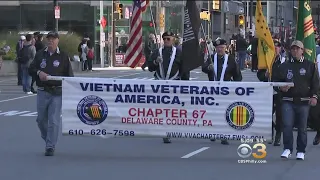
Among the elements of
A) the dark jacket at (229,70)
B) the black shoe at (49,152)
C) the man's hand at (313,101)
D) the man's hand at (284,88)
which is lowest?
the black shoe at (49,152)

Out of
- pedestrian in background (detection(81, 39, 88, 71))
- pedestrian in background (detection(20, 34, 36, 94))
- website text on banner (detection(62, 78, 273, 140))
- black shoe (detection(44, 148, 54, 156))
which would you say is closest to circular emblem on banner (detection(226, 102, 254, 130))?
website text on banner (detection(62, 78, 273, 140))

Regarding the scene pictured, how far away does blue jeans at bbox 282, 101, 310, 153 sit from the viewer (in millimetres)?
10750

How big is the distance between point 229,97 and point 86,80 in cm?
226

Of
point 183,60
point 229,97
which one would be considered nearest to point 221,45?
point 183,60

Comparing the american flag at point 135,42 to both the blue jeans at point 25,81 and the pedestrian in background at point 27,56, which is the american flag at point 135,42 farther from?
the blue jeans at point 25,81

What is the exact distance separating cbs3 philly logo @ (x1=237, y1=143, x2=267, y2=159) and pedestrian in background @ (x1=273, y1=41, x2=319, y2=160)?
0.62 m

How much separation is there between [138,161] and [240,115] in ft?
5.67

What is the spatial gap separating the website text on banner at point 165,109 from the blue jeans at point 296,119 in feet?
1.16

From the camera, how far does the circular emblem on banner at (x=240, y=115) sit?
11.2m

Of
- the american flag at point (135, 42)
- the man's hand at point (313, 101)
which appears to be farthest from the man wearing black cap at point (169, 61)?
the man's hand at point (313, 101)

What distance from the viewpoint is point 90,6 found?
183 ft

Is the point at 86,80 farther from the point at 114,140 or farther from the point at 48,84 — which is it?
the point at 114,140

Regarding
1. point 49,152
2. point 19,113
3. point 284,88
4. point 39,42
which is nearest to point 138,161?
point 49,152

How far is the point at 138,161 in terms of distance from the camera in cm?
1111
